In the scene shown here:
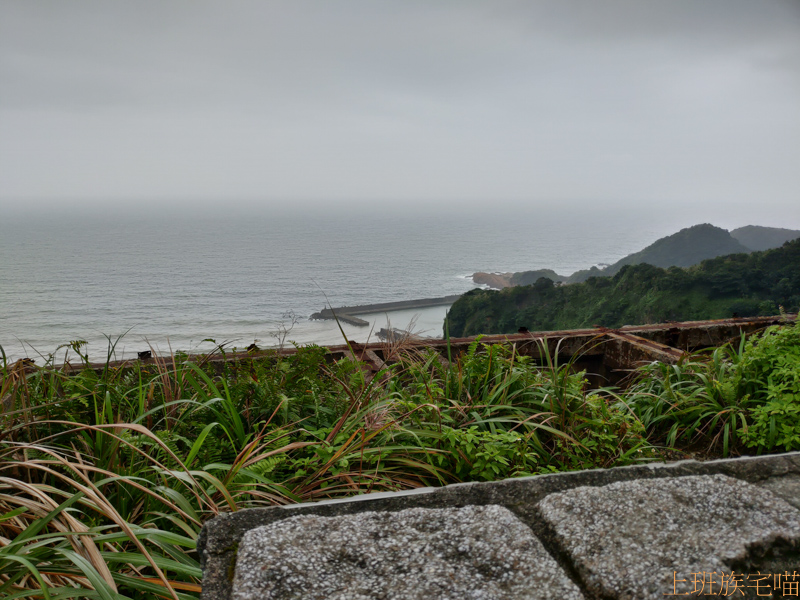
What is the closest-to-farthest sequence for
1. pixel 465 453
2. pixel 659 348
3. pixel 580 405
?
1. pixel 465 453
2. pixel 580 405
3. pixel 659 348

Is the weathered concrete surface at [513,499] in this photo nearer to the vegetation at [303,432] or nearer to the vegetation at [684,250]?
the vegetation at [303,432]

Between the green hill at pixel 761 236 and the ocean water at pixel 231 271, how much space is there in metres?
30.9

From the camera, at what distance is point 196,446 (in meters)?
1.92

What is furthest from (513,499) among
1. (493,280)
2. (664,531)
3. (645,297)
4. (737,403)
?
(493,280)

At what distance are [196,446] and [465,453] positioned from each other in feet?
3.59

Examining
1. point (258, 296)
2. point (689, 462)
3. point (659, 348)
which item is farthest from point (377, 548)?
point (258, 296)

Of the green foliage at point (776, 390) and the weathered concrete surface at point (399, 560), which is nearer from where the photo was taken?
the weathered concrete surface at point (399, 560)

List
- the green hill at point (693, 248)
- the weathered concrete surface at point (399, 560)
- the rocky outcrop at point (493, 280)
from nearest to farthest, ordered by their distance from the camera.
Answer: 1. the weathered concrete surface at point (399, 560)
2. the green hill at point (693, 248)
3. the rocky outcrop at point (493, 280)

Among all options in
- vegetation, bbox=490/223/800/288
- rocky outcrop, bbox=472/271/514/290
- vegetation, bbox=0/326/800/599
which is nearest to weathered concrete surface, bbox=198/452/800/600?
vegetation, bbox=0/326/800/599

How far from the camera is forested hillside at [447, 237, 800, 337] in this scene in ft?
105

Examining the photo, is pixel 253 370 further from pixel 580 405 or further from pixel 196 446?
pixel 580 405

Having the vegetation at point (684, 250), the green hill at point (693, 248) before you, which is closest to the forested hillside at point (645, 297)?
the vegetation at point (684, 250)

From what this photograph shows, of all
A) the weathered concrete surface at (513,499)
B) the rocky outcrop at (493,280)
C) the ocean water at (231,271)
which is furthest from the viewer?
the rocky outcrop at (493,280)

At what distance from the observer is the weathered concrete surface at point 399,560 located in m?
0.98
